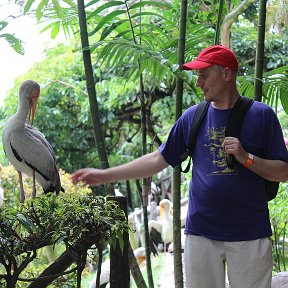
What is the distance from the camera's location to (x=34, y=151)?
2439 mm

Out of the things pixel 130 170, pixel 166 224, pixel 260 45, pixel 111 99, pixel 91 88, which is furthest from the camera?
pixel 111 99

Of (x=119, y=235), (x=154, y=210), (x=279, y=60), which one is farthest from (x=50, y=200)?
(x=154, y=210)

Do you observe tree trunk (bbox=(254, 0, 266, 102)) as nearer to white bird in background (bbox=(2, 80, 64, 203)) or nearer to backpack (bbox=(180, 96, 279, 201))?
backpack (bbox=(180, 96, 279, 201))

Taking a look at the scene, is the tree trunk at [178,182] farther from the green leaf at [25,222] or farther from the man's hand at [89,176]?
the green leaf at [25,222]

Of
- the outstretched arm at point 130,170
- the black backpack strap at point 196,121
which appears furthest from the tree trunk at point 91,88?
the black backpack strap at point 196,121

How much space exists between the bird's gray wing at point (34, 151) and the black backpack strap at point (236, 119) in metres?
0.92

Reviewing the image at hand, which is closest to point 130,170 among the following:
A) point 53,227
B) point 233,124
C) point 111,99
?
point 233,124

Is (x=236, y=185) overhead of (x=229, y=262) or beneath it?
overhead

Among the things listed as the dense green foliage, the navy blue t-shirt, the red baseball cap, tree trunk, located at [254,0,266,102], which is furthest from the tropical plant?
the dense green foliage

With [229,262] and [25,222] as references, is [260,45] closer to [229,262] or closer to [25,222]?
[229,262]

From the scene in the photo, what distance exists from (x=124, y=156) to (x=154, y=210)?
40.0 inches

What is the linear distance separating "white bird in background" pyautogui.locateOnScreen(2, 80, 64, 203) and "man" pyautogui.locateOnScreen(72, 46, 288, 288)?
2.08ft

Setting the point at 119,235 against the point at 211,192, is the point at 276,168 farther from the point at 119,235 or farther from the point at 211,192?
the point at 119,235

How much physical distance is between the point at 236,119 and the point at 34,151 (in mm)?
964
